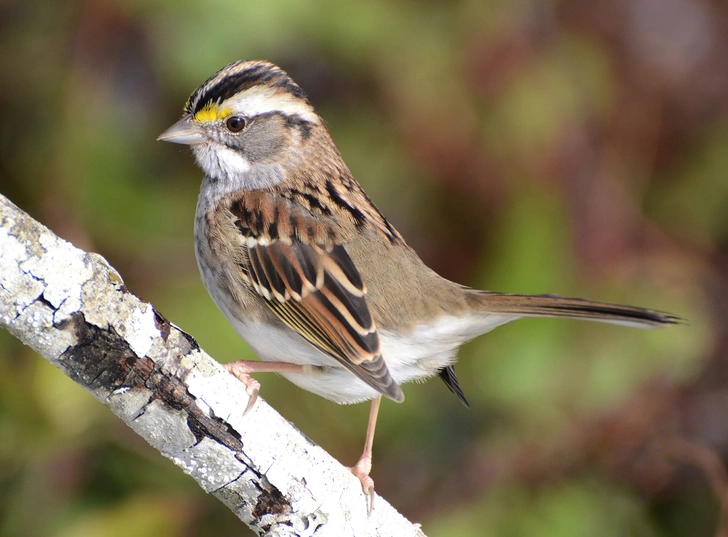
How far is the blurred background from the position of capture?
2607 mm

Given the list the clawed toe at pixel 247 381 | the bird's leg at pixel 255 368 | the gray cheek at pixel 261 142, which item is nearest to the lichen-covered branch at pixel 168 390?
the clawed toe at pixel 247 381

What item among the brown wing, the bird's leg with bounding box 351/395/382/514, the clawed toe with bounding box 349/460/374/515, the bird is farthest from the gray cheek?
the clawed toe with bounding box 349/460/374/515

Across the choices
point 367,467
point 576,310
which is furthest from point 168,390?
point 576,310

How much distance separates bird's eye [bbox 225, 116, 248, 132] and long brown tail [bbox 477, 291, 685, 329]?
0.90 m

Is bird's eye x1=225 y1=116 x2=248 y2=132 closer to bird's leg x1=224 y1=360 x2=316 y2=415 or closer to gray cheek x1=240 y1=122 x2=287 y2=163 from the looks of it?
gray cheek x1=240 y1=122 x2=287 y2=163

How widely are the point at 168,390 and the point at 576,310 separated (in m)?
1.06

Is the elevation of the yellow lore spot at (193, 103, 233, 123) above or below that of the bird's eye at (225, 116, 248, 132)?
above

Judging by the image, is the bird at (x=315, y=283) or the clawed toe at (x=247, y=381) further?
the bird at (x=315, y=283)

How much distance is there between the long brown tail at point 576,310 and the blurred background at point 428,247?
675mm

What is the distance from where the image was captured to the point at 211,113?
246 centimetres

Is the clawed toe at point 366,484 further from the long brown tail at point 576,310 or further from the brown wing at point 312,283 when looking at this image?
the long brown tail at point 576,310

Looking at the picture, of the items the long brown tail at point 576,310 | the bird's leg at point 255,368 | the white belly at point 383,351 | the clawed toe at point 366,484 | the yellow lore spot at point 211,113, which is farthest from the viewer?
the yellow lore spot at point 211,113

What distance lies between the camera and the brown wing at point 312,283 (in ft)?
6.56

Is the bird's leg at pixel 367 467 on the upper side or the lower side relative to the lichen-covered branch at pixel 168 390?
lower
